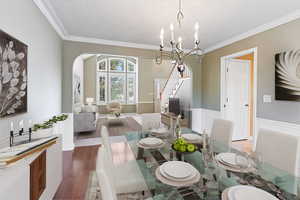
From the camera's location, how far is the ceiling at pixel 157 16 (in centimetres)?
208

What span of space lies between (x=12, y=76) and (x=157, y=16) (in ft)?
6.99

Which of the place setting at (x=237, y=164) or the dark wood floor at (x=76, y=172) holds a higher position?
the place setting at (x=237, y=164)

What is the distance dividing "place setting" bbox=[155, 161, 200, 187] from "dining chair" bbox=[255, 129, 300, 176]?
68 cm

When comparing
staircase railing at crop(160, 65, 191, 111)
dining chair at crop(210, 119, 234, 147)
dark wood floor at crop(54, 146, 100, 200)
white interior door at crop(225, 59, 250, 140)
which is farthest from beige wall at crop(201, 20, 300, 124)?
dark wood floor at crop(54, 146, 100, 200)

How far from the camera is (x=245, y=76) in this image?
3.99m

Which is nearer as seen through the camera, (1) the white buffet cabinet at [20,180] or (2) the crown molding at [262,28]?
(1) the white buffet cabinet at [20,180]

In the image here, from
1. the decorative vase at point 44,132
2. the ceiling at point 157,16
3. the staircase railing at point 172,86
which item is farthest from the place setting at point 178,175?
the staircase railing at point 172,86

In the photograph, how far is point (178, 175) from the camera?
1.06m

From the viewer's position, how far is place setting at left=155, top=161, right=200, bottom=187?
1.02 m

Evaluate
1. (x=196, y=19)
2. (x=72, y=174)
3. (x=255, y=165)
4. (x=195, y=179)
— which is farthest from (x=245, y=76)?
(x=72, y=174)

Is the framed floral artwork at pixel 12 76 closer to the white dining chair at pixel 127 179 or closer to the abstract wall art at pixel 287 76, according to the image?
the white dining chair at pixel 127 179

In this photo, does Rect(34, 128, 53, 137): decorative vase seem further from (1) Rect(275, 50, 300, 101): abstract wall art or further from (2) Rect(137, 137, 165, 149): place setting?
(1) Rect(275, 50, 300, 101): abstract wall art

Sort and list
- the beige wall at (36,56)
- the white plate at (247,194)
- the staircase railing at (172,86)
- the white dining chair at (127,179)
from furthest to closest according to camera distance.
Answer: the staircase railing at (172,86) < the beige wall at (36,56) < the white dining chair at (127,179) < the white plate at (247,194)

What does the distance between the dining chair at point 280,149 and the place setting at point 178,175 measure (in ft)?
2.24
